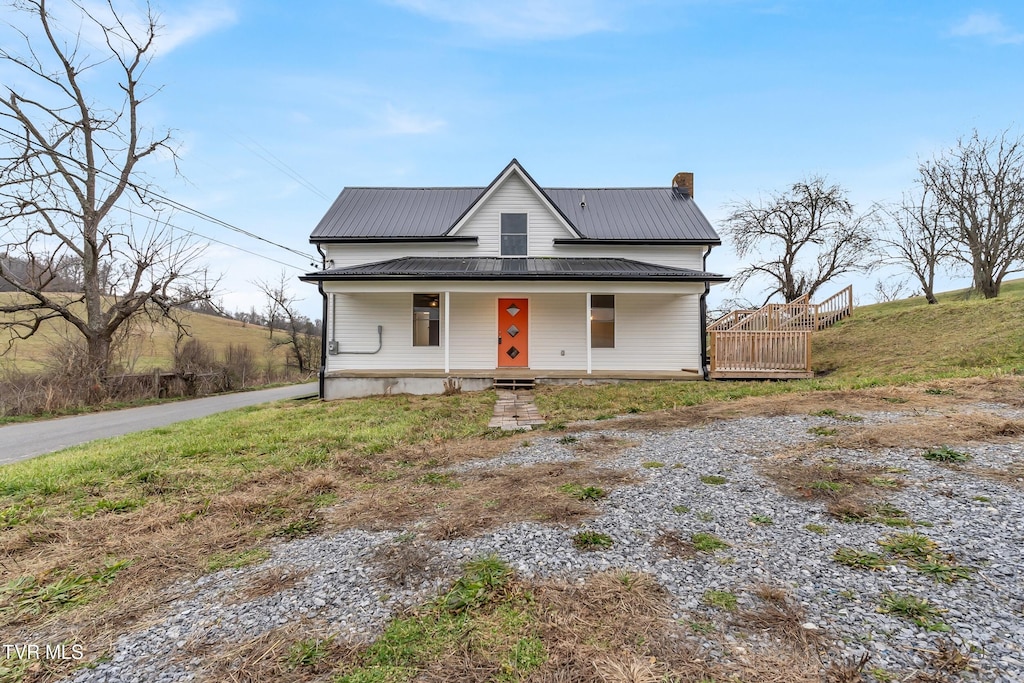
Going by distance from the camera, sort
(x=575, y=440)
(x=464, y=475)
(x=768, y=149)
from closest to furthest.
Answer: (x=464, y=475), (x=575, y=440), (x=768, y=149)

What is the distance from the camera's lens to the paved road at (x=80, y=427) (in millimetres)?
7266

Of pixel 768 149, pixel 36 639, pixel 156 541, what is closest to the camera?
pixel 36 639

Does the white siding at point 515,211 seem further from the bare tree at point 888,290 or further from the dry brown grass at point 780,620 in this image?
the bare tree at point 888,290

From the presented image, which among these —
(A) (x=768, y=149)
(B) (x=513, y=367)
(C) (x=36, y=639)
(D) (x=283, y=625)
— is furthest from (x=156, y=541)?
(A) (x=768, y=149)

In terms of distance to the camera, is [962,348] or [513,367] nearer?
[962,348]

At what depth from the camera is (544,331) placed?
44.2ft

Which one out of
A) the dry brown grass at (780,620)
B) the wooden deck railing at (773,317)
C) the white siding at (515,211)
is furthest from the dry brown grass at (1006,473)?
the white siding at (515,211)

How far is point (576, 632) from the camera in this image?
2059 millimetres

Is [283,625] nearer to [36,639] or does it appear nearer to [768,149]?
[36,639]

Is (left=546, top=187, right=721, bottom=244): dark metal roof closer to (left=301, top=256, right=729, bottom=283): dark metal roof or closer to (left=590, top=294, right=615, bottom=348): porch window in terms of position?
(left=301, top=256, right=729, bottom=283): dark metal roof

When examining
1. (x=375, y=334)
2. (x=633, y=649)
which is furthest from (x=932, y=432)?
(x=375, y=334)

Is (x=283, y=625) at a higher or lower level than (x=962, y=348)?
lower

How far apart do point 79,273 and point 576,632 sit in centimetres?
2175

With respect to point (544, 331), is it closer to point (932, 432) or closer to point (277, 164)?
point (932, 432)
